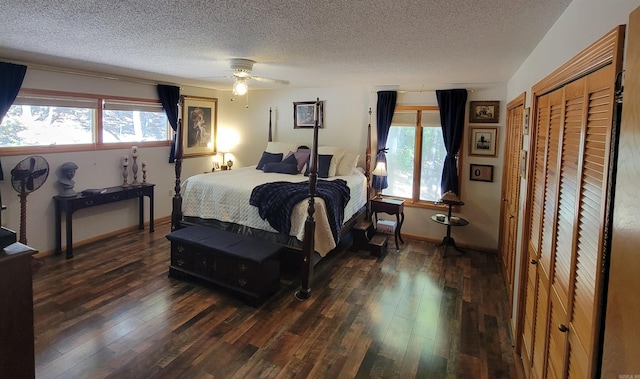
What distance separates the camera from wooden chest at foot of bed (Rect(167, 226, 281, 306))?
323 centimetres

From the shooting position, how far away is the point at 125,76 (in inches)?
188

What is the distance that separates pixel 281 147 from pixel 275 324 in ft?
11.0

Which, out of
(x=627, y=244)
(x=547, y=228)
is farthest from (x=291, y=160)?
(x=627, y=244)

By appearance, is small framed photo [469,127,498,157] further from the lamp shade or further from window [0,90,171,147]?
window [0,90,171,147]

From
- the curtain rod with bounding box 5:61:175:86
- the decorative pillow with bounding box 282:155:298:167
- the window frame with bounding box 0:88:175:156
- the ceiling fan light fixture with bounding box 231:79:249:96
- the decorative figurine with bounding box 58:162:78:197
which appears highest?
the curtain rod with bounding box 5:61:175:86

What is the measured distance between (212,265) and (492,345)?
2.50m

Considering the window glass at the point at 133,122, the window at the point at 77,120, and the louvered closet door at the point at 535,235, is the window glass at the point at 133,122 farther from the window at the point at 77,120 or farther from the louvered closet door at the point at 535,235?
the louvered closet door at the point at 535,235

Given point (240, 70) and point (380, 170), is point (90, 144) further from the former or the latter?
point (380, 170)

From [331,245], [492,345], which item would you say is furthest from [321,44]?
[492,345]

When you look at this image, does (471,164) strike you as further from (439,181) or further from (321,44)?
(321,44)

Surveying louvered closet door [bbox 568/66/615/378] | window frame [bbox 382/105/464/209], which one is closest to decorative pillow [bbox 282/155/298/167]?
window frame [bbox 382/105/464/209]

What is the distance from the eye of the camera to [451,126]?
15.8 feet

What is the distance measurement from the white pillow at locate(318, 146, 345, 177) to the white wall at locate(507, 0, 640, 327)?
278 cm

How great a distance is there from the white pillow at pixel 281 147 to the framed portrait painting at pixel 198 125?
1.27 m
